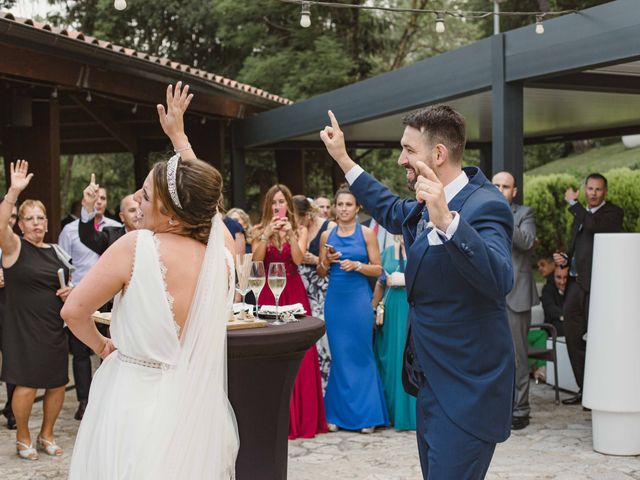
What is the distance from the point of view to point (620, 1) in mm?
5668

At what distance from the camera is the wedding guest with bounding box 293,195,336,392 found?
678 centimetres

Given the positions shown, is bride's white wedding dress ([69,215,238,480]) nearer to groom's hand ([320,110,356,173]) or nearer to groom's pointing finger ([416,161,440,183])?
groom's hand ([320,110,356,173])

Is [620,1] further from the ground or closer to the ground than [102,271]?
further from the ground

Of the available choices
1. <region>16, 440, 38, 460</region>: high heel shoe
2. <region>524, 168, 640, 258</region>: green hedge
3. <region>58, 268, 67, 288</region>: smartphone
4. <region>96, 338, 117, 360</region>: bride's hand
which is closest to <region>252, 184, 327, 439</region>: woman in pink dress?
<region>58, 268, 67, 288</region>: smartphone

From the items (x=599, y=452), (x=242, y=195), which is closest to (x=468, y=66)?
(x=599, y=452)

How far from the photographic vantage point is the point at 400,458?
5727mm

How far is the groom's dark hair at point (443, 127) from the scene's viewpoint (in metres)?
2.75

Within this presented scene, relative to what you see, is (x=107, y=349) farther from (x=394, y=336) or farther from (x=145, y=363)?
(x=394, y=336)

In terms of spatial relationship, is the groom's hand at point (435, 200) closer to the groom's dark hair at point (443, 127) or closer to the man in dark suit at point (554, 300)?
the groom's dark hair at point (443, 127)

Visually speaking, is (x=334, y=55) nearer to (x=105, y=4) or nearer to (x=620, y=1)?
(x=105, y=4)

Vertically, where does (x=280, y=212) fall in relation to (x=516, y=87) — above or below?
below

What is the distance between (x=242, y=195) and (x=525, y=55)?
268 inches

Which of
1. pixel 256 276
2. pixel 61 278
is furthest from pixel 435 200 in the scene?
pixel 61 278

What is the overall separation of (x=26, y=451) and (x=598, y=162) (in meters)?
17.7
